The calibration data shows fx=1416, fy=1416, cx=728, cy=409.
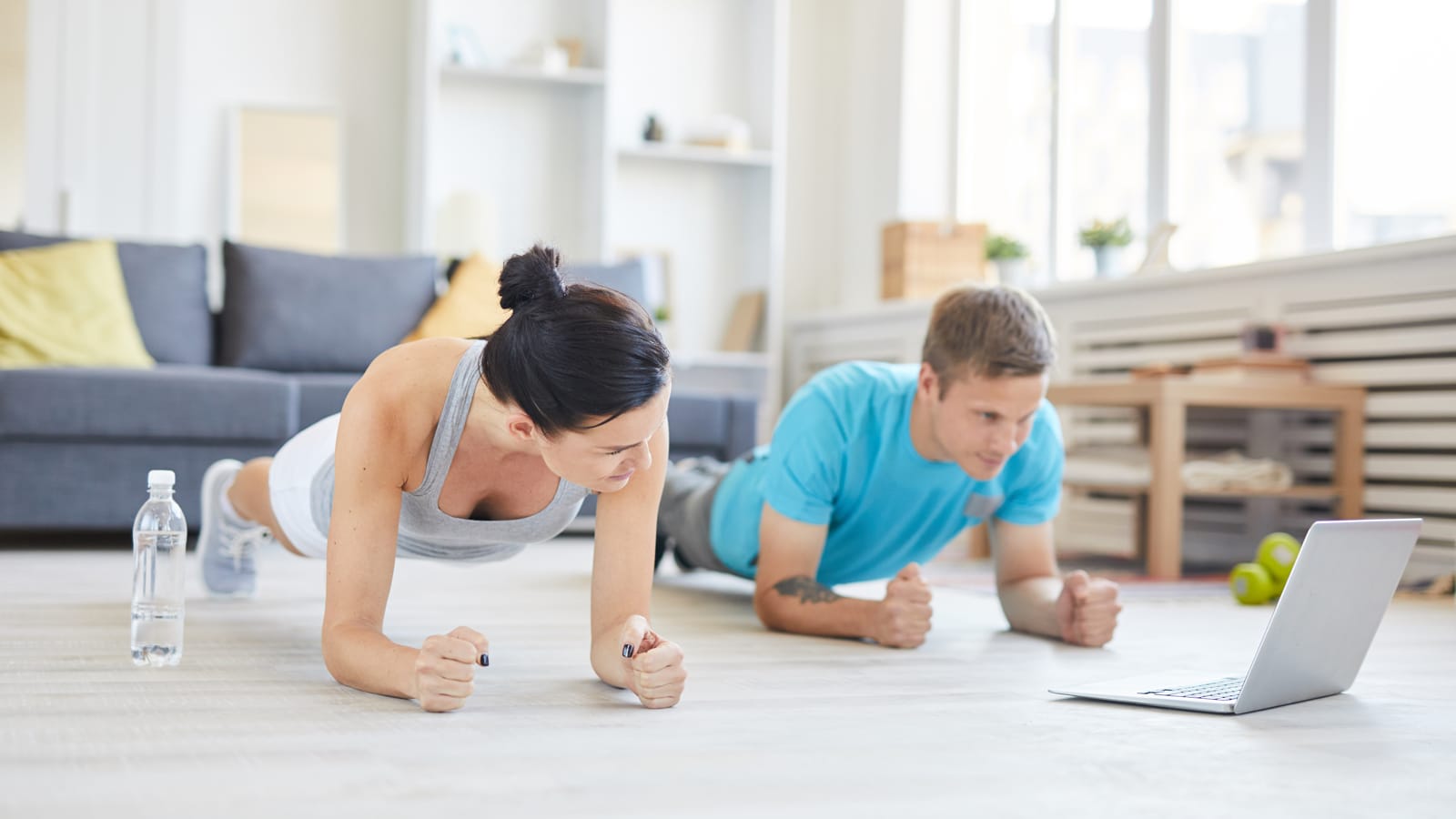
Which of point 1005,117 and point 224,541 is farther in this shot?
point 1005,117

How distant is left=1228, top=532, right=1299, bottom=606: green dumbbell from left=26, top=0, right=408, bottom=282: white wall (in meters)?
3.77

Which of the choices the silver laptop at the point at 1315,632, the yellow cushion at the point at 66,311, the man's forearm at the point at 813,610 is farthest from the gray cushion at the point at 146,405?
the silver laptop at the point at 1315,632

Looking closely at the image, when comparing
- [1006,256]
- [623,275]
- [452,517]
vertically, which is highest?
[1006,256]

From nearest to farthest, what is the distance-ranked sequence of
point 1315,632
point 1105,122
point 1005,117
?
1. point 1315,632
2. point 1105,122
3. point 1005,117

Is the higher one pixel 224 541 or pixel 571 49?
pixel 571 49

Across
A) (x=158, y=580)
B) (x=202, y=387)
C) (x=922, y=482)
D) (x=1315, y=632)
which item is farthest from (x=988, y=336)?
(x=202, y=387)

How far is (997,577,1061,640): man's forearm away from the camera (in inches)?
90.9

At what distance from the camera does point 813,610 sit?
7.29 feet

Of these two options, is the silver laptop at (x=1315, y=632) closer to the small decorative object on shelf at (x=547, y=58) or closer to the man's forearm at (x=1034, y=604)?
the man's forearm at (x=1034, y=604)

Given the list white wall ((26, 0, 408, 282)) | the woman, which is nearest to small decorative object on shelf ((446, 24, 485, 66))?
white wall ((26, 0, 408, 282))

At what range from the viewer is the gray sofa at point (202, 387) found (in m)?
3.72

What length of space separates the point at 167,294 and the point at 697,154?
2.30 metres

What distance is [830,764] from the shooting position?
1342 mm

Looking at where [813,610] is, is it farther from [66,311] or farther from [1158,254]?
[66,311]
